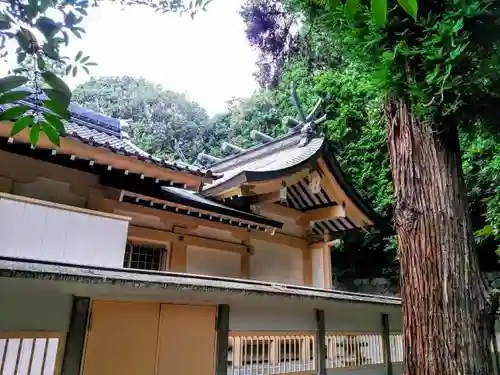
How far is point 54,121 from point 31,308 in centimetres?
339

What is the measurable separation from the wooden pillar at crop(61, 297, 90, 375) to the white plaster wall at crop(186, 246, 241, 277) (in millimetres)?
2634

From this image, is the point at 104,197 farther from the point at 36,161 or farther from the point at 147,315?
the point at 147,315

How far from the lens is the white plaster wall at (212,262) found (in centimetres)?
685

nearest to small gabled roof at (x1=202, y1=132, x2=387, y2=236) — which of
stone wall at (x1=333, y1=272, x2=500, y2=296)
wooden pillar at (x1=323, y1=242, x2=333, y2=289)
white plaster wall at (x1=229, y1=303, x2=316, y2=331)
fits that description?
wooden pillar at (x1=323, y1=242, x2=333, y2=289)

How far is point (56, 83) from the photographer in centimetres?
115

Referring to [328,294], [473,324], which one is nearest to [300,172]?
[328,294]

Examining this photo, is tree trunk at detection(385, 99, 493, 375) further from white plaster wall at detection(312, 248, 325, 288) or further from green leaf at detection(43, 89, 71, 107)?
white plaster wall at detection(312, 248, 325, 288)

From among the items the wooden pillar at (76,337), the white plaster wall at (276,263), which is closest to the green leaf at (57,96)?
the wooden pillar at (76,337)

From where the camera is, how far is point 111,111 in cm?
2645

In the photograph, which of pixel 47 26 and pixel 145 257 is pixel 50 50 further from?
pixel 145 257

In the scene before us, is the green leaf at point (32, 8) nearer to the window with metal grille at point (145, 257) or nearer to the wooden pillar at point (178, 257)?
the window with metal grille at point (145, 257)

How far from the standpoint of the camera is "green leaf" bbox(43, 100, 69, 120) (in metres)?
1.17

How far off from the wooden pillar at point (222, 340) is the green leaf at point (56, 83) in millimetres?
4555

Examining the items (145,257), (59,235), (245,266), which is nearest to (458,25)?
(59,235)
